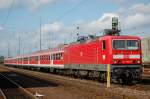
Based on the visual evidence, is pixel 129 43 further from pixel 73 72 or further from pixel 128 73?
pixel 73 72

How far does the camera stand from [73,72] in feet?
120

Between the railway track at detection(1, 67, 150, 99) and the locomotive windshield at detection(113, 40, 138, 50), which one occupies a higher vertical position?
the locomotive windshield at detection(113, 40, 138, 50)

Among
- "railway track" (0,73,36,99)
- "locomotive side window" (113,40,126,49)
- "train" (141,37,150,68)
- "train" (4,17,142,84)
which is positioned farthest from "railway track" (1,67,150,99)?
"train" (141,37,150,68)

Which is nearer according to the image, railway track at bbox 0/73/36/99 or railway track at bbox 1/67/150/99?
railway track at bbox 1/67/150/99

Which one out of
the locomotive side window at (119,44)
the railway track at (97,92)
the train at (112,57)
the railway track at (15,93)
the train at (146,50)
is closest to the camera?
the railway track at (97,92)

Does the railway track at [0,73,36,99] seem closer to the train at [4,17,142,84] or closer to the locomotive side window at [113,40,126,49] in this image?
the train at [4,17,142,84]

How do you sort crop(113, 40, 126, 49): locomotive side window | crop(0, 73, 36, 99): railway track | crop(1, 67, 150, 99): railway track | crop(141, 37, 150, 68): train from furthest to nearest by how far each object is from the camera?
crop(141, 37, 150, 68): train, crop(113, 40, 126, 49): locomotive side window, crop(0, 73, 36, 99): railway track, crop(1, 67, 150, 99): railway track

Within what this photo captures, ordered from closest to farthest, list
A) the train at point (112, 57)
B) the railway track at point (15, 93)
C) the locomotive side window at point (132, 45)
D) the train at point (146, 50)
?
the railway track at point (15, 93)
the train at point (112, 57)
the locomotive side window at point (132, 45)
the train at point (146, 50)

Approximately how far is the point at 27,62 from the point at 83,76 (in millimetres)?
40896

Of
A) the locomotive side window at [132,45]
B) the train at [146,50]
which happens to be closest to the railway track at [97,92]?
the locomotive side window at [132,45]

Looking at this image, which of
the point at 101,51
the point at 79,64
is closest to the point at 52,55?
the point at 79,64

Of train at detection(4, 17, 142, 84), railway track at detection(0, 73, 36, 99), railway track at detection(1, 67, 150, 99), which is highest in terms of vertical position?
train at detection(4, 17, 142, 84)

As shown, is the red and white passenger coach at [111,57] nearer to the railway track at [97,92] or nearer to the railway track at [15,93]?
the railway track at [97,92]

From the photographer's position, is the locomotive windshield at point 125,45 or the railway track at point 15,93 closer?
the railway track at point 15,93
